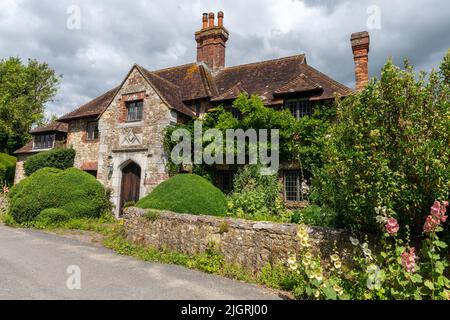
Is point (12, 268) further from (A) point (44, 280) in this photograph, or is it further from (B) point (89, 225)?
(B) point (89, 225)

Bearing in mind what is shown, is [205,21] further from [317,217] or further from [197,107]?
[317,217]

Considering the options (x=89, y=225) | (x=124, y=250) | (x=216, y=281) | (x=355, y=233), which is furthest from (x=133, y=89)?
(x=355, y=233)

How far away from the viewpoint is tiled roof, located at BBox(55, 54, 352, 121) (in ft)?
42.5

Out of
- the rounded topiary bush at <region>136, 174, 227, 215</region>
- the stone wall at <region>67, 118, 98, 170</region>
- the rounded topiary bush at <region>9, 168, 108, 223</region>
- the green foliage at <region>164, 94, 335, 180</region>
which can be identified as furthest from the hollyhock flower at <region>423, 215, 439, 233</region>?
the stone wall at <region>67, 118, 98, 170</region>

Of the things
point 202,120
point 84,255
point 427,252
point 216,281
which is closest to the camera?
point 427,252

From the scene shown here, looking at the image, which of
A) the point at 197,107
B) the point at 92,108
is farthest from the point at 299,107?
the point at 92,108

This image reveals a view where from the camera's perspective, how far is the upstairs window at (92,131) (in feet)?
55.8

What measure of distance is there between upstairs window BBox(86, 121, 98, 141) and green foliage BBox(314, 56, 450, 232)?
14.9 m

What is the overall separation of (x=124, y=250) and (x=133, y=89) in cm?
924

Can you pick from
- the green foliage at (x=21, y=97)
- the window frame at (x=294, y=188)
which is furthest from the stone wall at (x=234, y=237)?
the green foliage at (x=21, y=97)

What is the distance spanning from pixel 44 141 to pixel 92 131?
6109 millimetres

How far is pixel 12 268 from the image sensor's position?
6188mm

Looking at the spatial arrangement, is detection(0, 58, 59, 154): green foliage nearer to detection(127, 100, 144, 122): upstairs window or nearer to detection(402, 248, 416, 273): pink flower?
detection(127, 100, 144, 122): upstairs window

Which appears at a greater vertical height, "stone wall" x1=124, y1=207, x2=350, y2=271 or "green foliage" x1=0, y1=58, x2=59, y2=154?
"green foliage" x1=0, y1=58, x2=59, y2=154
